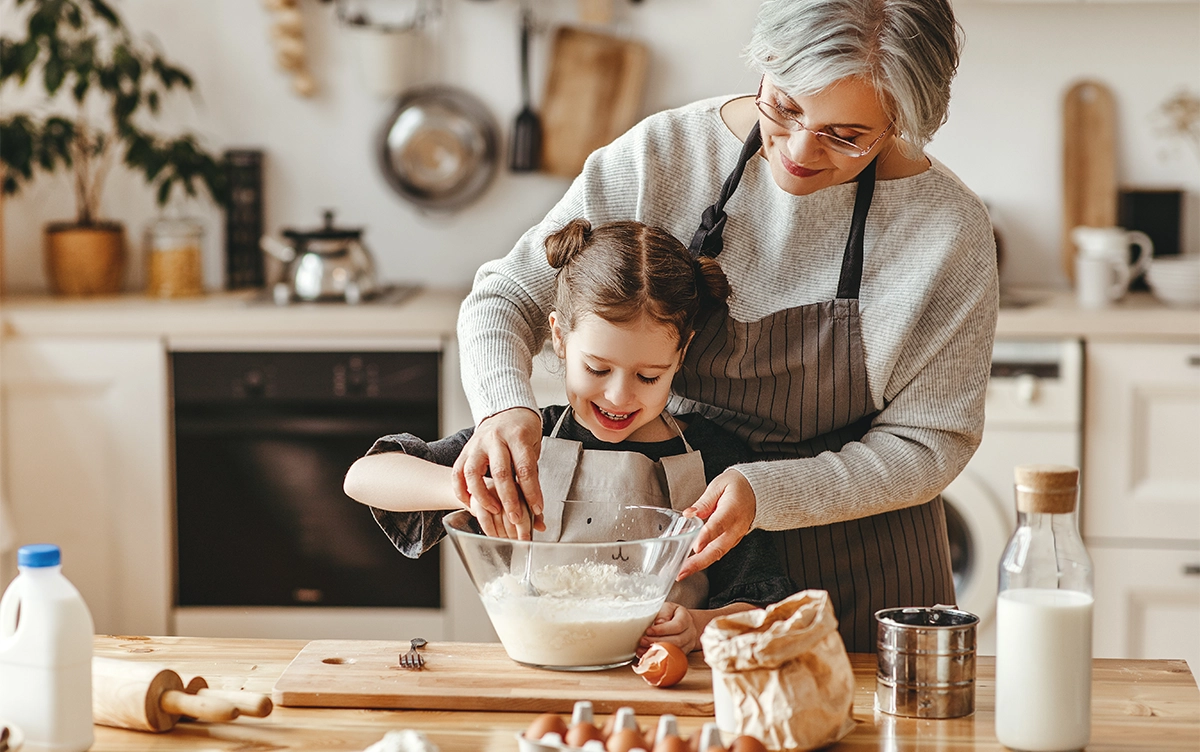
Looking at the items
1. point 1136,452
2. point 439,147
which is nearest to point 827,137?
point 1136,452

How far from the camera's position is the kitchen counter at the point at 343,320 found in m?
2.71

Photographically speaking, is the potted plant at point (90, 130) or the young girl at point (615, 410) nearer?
the young girl at point (615, 410)

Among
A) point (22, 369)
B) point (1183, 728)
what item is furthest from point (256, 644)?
point (22, 369)

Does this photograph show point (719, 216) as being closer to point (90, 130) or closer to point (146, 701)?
point (146, 701)

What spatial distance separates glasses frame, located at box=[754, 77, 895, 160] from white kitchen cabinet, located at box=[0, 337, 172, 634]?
75.5 inches

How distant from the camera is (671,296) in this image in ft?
4.44

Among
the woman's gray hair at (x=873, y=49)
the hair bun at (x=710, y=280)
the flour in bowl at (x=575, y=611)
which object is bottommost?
the flour in bowl at (x=575, y=611)

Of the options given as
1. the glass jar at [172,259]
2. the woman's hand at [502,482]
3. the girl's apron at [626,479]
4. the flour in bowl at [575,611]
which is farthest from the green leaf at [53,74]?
the flour in bowl at [575,611]

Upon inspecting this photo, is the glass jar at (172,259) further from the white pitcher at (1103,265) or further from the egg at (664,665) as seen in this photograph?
the egg at (664,665)

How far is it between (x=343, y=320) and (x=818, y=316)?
1573mm

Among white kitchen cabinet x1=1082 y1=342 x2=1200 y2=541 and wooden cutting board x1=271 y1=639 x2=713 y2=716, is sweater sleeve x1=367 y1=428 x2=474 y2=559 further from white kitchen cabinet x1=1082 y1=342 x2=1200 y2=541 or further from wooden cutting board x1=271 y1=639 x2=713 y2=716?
white kitchen cabinet x1=1082 y1=342 x2=1200 y2=541

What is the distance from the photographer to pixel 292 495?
2881 mm

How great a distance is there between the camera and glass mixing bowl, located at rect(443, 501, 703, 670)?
1.14 meters

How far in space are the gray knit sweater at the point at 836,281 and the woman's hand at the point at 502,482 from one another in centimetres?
11
